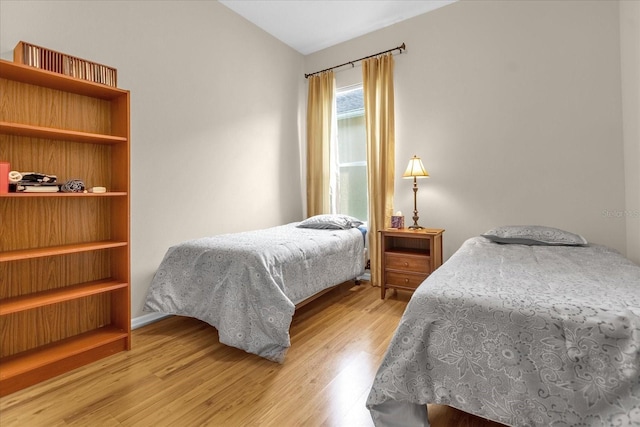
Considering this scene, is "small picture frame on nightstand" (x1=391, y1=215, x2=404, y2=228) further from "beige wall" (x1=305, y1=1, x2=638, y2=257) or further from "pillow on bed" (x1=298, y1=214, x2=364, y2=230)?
"pillow on bed" (x1=298, y1=214, x2=364, y2=230)

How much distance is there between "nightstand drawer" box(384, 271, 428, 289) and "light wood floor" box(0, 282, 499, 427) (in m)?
0.72

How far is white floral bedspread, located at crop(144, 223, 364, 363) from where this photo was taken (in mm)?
1974

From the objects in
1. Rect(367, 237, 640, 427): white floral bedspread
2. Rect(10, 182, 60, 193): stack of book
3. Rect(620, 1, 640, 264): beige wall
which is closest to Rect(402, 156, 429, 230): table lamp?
Rect(620, 1, 640, 264): beige wall

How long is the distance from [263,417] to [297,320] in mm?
1139

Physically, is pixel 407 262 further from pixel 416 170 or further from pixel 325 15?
pixel 325 15

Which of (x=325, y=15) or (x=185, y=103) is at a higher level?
(x=325, y=15)

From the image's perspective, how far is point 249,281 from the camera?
2008 millimetres

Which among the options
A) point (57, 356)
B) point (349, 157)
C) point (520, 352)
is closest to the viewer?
point (520, 352)

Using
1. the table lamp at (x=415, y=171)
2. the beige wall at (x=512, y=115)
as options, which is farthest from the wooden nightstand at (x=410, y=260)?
the beige wall at (x=512, y=115)

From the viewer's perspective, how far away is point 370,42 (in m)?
3.58

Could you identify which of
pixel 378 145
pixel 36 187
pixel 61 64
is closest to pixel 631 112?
pixel 378 145

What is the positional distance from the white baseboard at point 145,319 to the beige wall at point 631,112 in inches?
143

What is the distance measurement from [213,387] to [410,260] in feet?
6.45

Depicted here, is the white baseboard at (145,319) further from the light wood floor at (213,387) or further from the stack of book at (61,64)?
the stack of book at (61,64)
